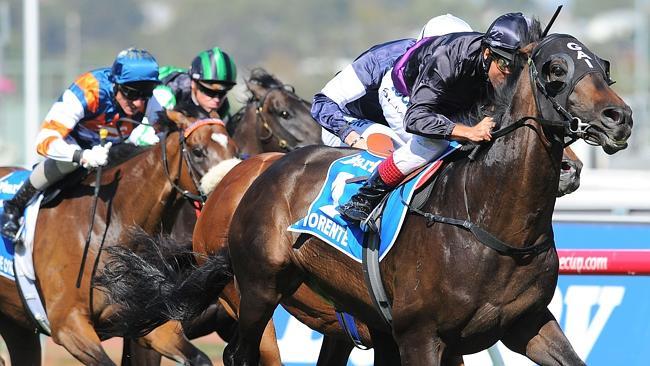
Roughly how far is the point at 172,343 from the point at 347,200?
5.17 feet

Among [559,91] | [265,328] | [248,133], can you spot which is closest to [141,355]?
[265,328]

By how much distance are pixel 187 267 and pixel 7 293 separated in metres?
1.16

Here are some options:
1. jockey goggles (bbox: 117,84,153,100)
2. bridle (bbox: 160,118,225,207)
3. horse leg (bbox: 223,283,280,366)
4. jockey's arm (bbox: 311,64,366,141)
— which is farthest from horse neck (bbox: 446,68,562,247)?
jockey goggles (bbox: 117,84,153,100)

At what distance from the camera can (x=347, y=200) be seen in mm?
5371

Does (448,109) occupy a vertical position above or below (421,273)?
above

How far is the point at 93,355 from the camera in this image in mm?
6387

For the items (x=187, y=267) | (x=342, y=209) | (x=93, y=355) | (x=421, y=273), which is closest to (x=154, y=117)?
(x=187, y=267)

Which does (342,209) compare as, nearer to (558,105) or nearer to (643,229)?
(558,105)

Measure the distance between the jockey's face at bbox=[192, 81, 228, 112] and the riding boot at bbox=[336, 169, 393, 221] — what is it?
2.51 m

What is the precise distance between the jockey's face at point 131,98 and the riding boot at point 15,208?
68 centimetres

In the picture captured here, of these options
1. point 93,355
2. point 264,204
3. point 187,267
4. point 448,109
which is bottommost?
point 93,355

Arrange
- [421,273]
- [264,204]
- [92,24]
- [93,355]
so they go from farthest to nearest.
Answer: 1. [92,24]
2. [93,355]
3. [264,204]
4. [421,273]

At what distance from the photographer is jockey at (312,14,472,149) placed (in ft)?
20.5

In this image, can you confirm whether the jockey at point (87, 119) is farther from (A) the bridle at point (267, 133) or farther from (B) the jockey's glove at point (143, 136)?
(A) the bridle at point (267, 133)
